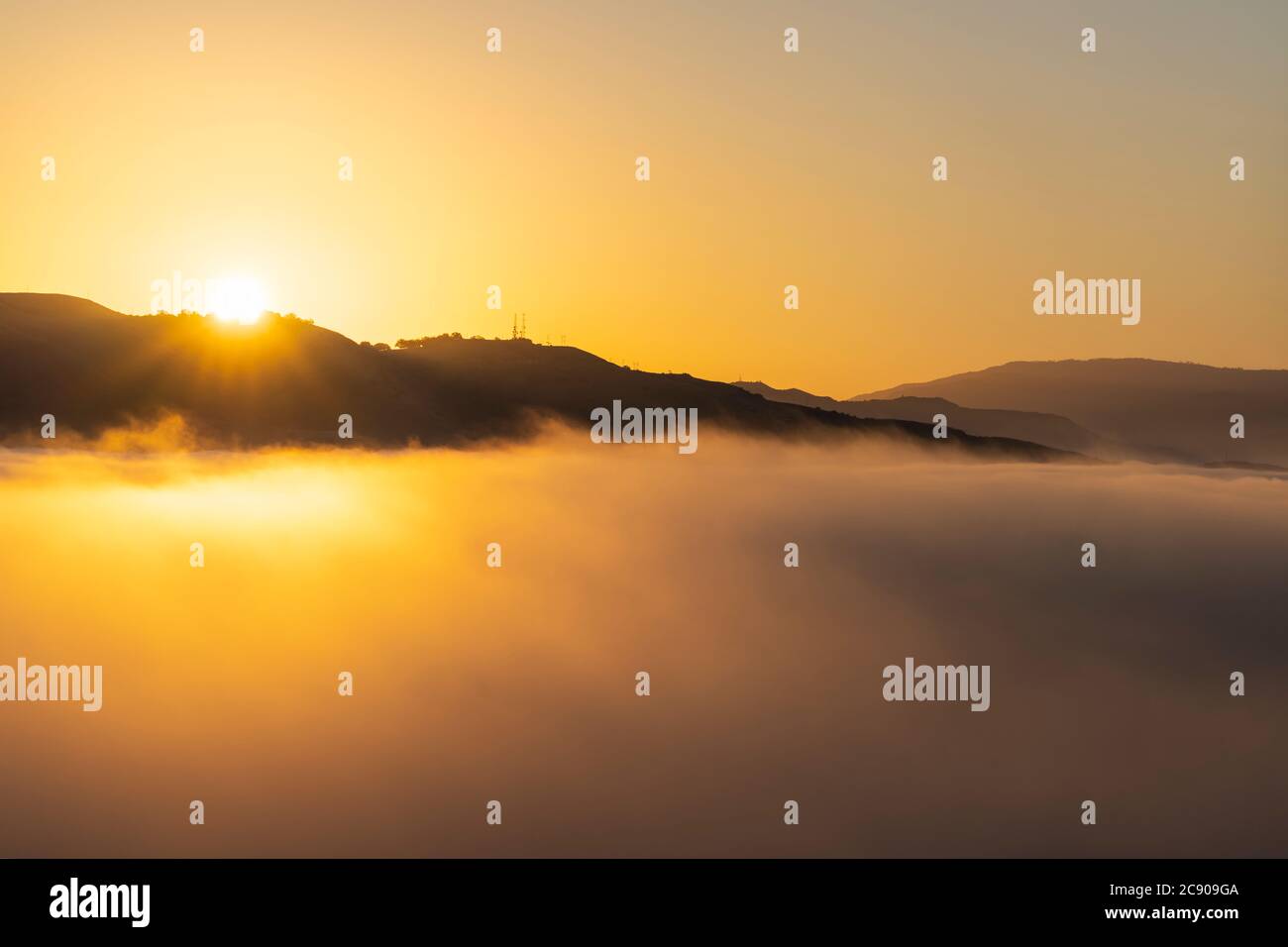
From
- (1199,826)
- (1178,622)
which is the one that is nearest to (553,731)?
(1199,826)

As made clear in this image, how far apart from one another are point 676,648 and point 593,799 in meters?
95.4

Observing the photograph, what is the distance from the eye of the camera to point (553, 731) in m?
72.6

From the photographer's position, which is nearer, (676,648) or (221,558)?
(676,648)

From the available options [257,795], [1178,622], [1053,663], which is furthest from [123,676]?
[1178,622]

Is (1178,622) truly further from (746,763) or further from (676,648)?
(746,763)

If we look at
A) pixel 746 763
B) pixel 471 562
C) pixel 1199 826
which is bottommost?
pixel 1199 826

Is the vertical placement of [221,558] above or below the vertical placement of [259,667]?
above

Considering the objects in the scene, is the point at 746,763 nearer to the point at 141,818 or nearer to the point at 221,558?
the point at 141,818

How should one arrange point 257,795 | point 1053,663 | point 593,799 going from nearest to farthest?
point 257,795 → point 593,799 → point 1053,663

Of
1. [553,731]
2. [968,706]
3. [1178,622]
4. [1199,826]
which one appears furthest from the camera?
[1178,622]

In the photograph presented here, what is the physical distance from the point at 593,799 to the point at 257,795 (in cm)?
1273

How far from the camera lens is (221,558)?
186 meters

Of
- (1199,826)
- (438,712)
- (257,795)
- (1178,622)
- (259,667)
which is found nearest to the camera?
(257,795)

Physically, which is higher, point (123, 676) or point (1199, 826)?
point (123, 676)
